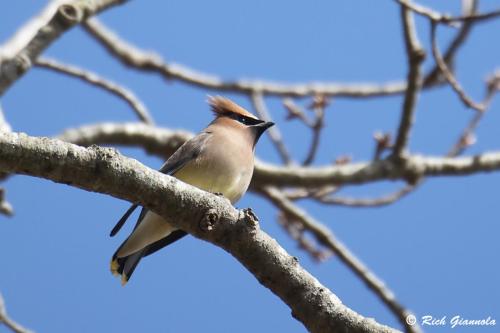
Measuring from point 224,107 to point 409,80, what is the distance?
1.19m

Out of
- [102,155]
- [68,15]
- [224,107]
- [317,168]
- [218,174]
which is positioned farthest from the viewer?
[317,168]

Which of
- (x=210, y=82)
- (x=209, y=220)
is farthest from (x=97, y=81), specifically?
(x=209, y=220)

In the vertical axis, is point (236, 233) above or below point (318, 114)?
below

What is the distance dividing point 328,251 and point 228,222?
127 inches

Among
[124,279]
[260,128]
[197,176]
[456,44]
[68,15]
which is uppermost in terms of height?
[456,44]

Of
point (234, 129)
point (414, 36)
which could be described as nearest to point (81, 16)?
point (234, 129)

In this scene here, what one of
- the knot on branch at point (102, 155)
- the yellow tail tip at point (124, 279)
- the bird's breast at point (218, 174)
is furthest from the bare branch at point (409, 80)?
the knot on branch at point (102, 155)

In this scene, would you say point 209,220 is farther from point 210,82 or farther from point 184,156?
point 210,82

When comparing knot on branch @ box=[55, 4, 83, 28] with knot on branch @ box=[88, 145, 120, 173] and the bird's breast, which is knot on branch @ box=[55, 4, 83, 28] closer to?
the bird's breast

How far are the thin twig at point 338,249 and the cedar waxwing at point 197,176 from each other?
971 mm

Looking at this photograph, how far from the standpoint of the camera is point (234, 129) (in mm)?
5473

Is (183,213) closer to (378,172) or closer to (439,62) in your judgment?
(439,62)

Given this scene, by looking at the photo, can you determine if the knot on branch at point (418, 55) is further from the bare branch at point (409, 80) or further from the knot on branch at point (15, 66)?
the knot on branch at point (15, 66)

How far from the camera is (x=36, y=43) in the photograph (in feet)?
16.6
